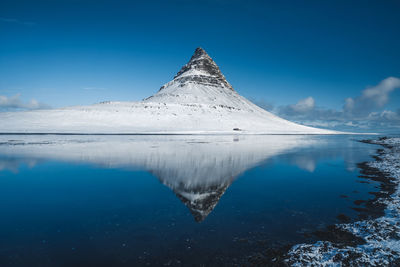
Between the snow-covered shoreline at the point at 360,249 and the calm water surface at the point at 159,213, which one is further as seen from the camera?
the calm water surface at the point at 159,213

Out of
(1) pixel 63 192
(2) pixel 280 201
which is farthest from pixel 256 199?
(1) pixel 63 192

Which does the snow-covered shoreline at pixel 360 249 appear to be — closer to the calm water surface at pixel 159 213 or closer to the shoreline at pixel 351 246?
the shoreline at pixel 351 246

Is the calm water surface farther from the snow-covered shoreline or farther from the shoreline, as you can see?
the snow-covered shoreline

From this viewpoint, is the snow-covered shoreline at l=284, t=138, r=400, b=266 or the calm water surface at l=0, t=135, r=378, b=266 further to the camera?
the calm water surface at l=0, t=135, r=378, b=266

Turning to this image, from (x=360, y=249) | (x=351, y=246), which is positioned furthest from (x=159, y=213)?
(x=360, y=249)

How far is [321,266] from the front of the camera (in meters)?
5.70

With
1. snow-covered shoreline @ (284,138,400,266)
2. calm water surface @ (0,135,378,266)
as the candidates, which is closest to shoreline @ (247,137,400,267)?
snow-covered shoreline @ (284,138,400,266)

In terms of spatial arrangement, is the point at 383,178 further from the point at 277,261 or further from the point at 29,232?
the point at 29,232

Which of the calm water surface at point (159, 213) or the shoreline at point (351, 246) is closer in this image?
the shoreline at point (351, 246)

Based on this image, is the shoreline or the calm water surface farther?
the calm water surface

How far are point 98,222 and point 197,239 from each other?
3.42 m

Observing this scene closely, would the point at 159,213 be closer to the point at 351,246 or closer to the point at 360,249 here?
the point at 351,246

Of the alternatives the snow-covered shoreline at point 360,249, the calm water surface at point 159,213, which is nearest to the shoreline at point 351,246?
the snow-covered shoreline at point 360,249

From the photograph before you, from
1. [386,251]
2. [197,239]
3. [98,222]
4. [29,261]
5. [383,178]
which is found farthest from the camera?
[383,178]
